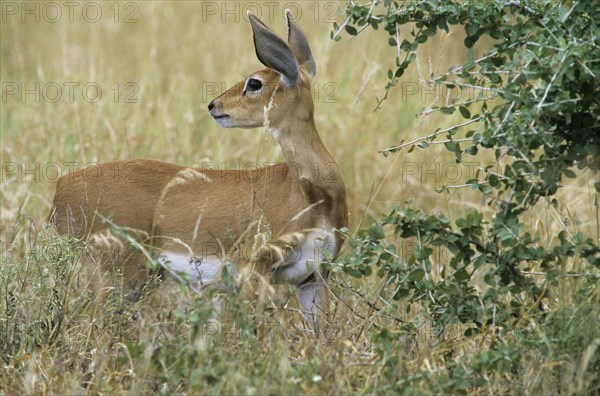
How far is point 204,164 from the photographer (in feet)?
26.1

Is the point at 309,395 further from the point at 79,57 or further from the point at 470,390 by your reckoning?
the point at 79,57

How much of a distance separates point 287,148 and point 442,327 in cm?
146

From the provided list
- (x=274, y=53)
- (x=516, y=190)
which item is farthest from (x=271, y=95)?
(x=516, y=190)


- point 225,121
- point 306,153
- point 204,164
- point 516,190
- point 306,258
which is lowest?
point 204,164

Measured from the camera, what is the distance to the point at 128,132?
26.8ft

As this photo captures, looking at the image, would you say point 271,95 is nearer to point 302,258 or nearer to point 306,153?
point 306,153

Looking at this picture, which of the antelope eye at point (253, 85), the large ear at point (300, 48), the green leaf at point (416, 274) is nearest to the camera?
the green leaf at point (416, 274)

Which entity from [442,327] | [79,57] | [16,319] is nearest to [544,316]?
[442,327]

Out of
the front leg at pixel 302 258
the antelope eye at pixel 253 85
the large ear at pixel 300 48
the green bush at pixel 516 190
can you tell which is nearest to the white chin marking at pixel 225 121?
the antelope eye at pixel 253 85

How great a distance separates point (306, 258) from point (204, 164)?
8.97ft

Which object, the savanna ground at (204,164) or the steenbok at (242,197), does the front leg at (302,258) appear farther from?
the savanna ground at (204,164)

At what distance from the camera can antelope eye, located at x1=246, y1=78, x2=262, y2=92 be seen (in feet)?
18.8

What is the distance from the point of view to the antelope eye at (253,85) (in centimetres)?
572

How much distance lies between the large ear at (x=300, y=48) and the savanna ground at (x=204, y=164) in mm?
329
